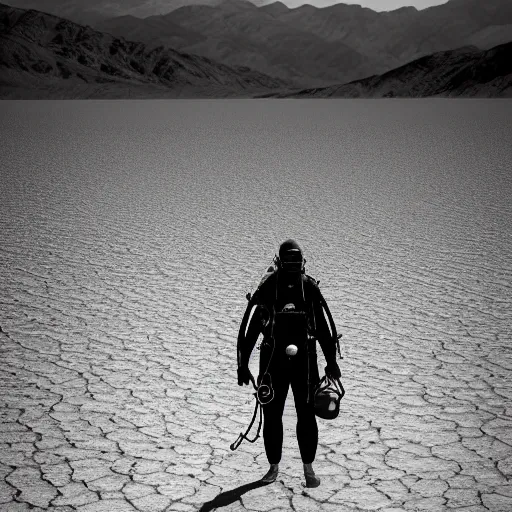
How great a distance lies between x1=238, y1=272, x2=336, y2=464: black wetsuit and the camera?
13.4ft

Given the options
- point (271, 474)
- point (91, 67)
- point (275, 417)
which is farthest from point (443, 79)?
point (275, 417)

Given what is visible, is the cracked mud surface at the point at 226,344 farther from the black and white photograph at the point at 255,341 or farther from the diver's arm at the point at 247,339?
the diver's arm at the point at 247,339

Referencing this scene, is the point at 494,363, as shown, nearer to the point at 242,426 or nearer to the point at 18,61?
the point at 242,426

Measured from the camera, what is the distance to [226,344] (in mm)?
7145

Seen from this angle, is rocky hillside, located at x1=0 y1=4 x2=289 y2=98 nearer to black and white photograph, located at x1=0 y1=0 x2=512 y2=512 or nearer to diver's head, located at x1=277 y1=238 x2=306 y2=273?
black and white photograph, located at x1=0 y1=0 x2=512 y2=512

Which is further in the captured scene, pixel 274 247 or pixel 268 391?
pixel 274 247

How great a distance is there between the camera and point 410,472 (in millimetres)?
4672

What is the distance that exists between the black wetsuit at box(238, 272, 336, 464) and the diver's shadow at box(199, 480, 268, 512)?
0.35 m

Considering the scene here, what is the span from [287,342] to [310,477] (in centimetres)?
80

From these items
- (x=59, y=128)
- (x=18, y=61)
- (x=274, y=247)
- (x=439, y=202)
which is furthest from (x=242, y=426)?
(x=18, y=61)

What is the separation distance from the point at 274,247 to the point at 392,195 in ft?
20.7

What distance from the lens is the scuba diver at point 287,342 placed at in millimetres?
4086

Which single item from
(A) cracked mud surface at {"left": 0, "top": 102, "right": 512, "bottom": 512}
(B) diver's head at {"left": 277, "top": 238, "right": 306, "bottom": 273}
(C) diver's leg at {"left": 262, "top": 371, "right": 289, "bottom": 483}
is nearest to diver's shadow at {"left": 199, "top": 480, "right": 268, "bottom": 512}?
(A) cracked mud surface at {"left": 0, "top": 102, "right": 512, "bottom": 512}

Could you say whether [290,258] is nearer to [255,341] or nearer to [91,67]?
A: [255,341]
